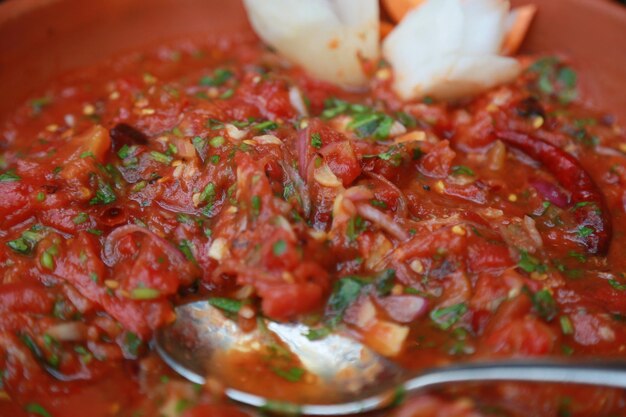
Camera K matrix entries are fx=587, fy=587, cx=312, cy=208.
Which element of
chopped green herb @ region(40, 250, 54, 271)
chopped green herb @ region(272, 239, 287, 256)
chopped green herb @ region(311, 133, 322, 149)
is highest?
chopped green herb @ region(311, 133, 322, 149)

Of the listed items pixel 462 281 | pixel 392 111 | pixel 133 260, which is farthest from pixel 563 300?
pixel 133 260

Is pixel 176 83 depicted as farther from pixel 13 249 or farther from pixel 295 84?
pixel 13 249

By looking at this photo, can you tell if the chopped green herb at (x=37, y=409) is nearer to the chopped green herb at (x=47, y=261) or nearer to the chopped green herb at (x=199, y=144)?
the chopped green herb at (x=47, y=261)

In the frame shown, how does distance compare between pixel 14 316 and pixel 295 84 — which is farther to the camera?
pixel 295 84

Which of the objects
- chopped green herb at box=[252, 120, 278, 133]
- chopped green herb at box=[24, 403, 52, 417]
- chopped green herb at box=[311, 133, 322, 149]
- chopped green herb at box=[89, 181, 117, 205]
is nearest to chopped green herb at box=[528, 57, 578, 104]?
chopped green herb at box=[311, 133, 322, 149]

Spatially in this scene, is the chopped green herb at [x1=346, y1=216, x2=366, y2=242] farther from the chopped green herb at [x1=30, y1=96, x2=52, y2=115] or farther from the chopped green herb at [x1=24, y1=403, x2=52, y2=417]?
the chopped green herb at [x1=30, y1=96, x2=52, y2=115]

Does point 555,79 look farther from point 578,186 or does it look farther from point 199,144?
point 199,144

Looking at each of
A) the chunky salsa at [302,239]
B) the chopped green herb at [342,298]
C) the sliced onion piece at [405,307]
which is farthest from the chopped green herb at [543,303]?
the chopped green herb at [342,298]

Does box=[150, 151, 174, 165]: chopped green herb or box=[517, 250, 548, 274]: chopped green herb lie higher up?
box=[150, 151, 174, 165]: chopped green herb
